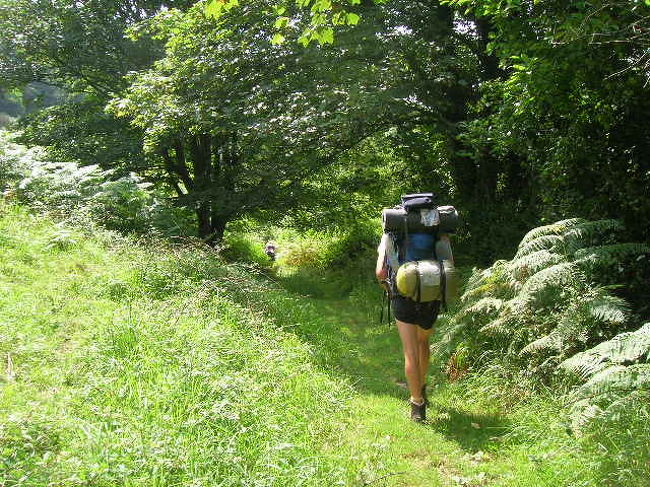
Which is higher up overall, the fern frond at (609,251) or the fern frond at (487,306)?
the fern frond at (609,251)

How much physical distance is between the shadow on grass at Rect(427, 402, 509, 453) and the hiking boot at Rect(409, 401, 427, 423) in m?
0.08

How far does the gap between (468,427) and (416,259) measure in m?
1.72

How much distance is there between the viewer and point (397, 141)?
39.5 ft

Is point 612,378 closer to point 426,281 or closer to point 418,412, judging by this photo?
point 426,281

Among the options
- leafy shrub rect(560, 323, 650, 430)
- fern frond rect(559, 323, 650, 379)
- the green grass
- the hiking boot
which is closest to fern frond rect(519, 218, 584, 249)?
the green grass

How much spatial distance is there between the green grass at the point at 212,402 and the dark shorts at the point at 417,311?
993 mm

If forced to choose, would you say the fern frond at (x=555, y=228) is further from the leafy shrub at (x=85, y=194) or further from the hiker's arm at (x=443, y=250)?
the leafy shrub at (x=85, y=194)

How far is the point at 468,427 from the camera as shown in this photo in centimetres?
512

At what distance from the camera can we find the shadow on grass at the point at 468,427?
476 cm

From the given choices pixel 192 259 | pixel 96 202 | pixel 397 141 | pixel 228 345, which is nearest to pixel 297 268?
pixel 397 141

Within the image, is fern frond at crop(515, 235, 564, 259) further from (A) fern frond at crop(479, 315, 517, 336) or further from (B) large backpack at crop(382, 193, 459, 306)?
(B) large backpack at crop(382, 193, 459, 306)

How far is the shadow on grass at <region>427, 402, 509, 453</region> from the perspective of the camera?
187 inches

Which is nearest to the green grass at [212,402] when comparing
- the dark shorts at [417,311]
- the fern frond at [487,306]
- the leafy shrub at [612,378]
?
the leafy shrub at [612,378]

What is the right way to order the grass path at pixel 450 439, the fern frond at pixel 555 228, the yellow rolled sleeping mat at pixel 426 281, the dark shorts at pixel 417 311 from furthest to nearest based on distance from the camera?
the fern frond at pixel 555 228 → the dark shorts at pixel 417 311 → the yellow rolled sleeping mat at pixel 426 281 → the grass path at pixel 450 439
